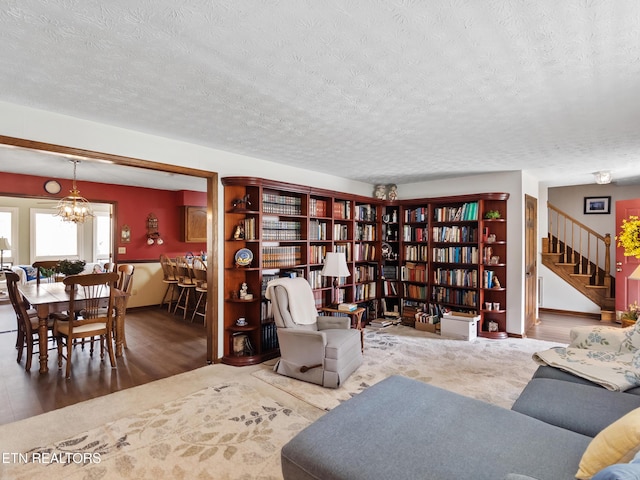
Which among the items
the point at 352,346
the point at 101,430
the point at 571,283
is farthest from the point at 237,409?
the point at 571,283

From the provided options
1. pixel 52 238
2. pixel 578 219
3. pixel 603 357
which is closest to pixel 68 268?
pixel 52 238

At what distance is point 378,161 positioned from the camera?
4469mm

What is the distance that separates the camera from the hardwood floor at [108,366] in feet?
9.83

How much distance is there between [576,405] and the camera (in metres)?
1.90

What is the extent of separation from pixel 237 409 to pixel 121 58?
2.59 metres

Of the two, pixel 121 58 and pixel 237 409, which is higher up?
pixel 121 58

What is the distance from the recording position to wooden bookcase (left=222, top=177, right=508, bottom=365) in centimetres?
407

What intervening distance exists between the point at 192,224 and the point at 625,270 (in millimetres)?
7892

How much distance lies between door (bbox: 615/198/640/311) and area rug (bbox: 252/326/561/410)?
1.99 m

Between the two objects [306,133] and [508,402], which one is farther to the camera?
[306,133]

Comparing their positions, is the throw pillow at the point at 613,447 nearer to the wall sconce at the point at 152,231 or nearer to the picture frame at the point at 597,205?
the wall sconce at the point at 152,231

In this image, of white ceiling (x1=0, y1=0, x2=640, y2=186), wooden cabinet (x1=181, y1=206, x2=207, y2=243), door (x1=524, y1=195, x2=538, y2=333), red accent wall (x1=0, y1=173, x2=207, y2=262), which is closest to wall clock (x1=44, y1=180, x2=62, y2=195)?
red accent wall (x1=0, y1=173, x2=207, y2=262)

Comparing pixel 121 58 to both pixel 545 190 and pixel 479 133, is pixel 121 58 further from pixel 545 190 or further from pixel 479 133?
pixel 545 190

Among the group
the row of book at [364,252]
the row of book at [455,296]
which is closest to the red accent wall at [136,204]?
the row of book at [364,252]
